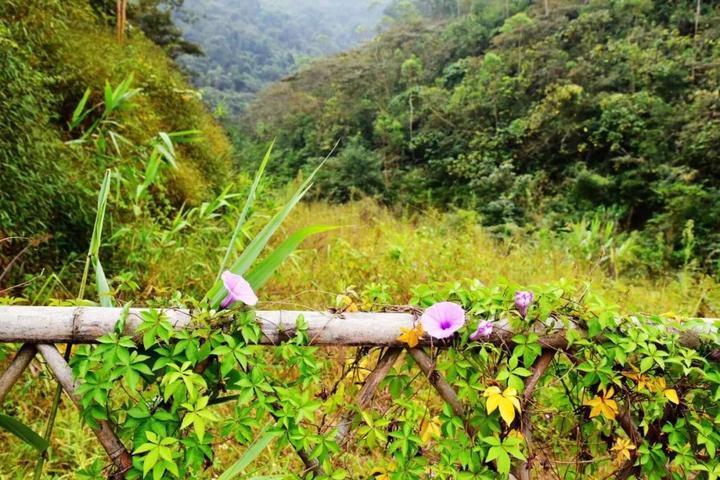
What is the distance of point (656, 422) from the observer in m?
0.91

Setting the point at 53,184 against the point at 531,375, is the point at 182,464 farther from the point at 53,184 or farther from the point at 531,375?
the point at 53,184

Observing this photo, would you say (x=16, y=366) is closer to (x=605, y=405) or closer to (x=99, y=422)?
(x=99, y=422)

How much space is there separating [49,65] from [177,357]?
126 inches

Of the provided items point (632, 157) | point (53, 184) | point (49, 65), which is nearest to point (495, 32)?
point (632, 157)

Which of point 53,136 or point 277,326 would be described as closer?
point 277,326

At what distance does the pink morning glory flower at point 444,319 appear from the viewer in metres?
0.76

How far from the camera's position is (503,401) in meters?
0.77

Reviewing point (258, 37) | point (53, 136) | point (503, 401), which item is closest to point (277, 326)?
point (503, 401)

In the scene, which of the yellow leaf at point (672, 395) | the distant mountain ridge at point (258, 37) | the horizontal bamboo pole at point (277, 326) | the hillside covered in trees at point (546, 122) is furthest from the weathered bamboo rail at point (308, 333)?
the distant mountain ridge at point (258, 37)

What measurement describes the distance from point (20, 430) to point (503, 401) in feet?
2.62

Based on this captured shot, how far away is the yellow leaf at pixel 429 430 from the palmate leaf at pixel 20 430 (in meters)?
0.65

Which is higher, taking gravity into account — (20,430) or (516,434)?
(20,430)

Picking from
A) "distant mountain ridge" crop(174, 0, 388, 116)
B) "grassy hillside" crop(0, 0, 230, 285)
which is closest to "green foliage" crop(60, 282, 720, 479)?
"grassy hillside" crop(0, 0, 230, 285)

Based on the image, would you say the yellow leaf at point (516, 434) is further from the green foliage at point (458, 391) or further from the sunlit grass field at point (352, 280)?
the sunlit grass field at point (352, 280)
